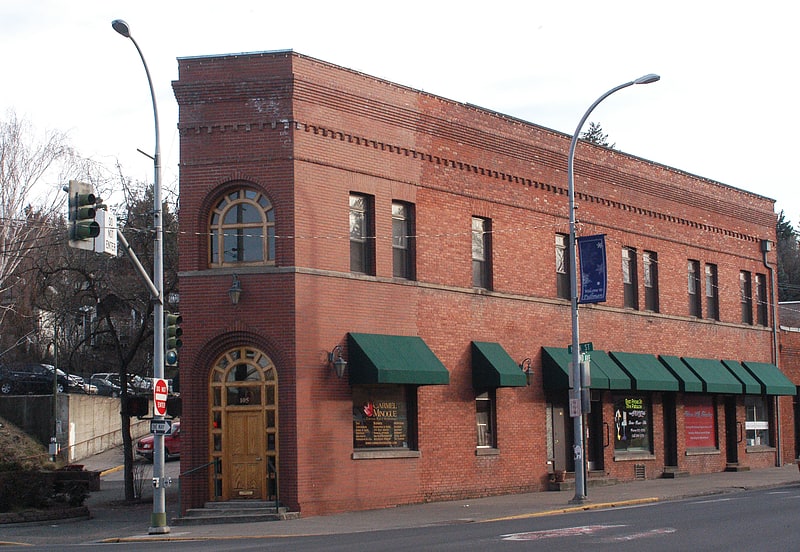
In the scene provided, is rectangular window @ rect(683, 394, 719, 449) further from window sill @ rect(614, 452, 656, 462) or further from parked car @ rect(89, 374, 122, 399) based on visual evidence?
parked car @ rect(89, 374, 122, 399)

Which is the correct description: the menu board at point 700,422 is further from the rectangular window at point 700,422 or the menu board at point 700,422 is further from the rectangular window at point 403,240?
the rectangular window at point 403,240

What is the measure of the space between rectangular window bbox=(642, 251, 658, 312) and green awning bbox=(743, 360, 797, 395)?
21.6 feet

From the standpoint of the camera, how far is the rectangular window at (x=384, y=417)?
2485cm

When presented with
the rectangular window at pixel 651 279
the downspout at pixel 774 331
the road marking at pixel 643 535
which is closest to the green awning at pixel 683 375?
the rectangular window at pixel 651 279

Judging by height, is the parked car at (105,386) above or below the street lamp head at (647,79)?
below

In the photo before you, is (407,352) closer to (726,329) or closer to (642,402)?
(642,402)

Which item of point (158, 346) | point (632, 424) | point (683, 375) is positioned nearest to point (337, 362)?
point (158, 346)

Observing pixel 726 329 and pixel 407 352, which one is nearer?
pixel 407 352

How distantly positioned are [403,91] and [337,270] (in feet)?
17.2

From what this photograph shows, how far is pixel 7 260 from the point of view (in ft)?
151

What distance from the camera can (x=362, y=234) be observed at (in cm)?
2564

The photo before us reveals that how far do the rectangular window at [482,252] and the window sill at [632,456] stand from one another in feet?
25.7

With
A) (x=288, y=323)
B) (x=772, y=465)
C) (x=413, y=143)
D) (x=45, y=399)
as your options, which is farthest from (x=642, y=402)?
(x=45, y=399)

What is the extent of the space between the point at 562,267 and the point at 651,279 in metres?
5.35
